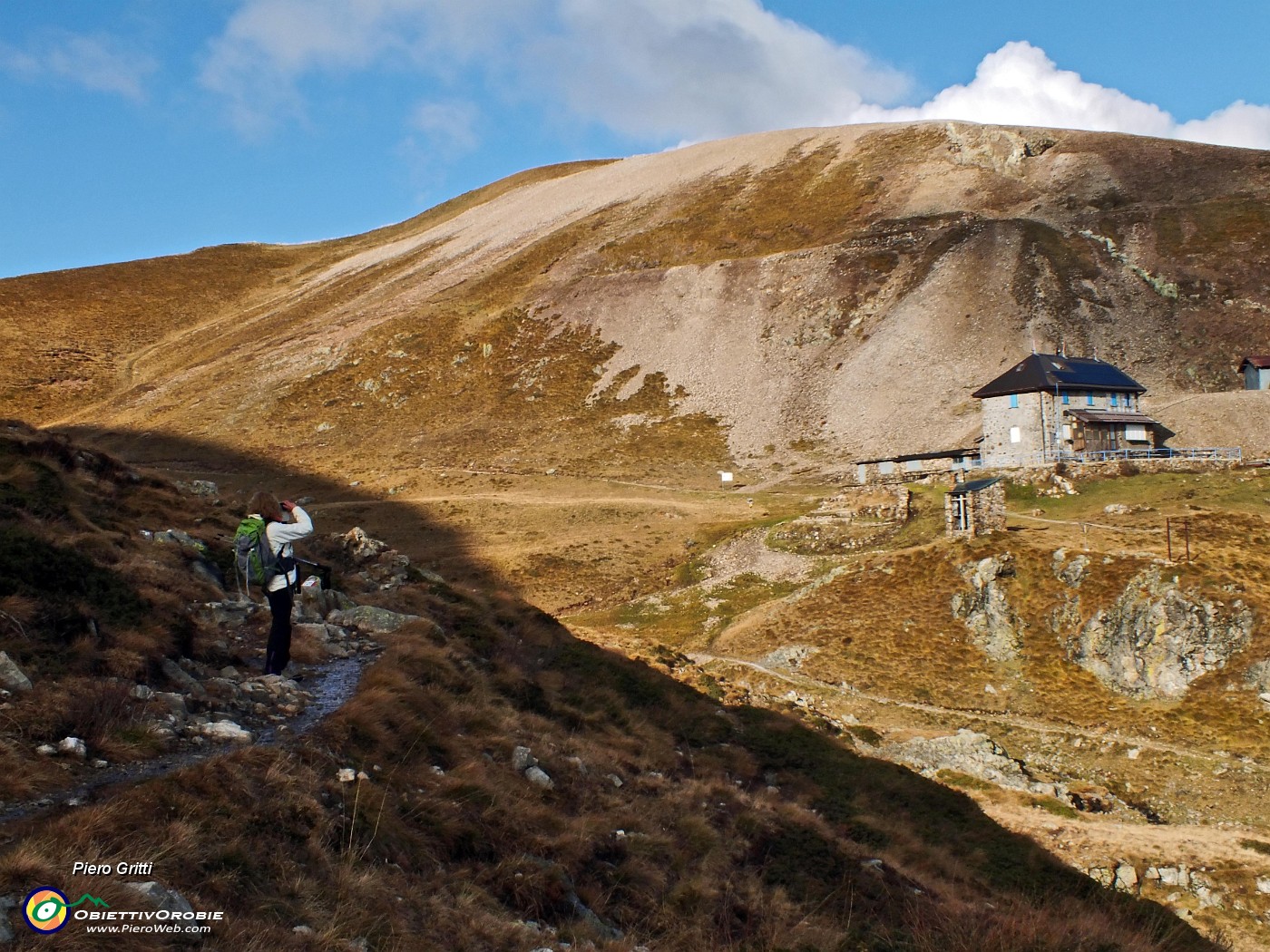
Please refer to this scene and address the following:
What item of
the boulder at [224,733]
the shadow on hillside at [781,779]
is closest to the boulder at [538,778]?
the shadow on hillside at [781,779]

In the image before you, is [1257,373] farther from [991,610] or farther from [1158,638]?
[1158,638]

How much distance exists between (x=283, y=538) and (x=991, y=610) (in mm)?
31549

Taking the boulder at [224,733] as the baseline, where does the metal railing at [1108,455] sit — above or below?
above

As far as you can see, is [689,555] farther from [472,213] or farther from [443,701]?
[472,213]

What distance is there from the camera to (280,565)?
13625 mm

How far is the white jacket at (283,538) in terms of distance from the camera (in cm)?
1349

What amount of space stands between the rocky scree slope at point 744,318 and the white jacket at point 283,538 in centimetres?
7292

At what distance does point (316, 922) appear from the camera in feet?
25.2

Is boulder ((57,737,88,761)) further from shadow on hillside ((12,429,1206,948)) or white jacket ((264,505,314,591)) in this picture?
white jacket ((264,505,314,591))

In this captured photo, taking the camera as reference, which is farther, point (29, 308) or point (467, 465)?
point (29, 308)

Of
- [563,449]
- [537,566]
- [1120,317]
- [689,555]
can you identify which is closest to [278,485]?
[563,449]

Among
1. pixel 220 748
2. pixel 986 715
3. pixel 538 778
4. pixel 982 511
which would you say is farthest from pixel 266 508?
pixel 982 511

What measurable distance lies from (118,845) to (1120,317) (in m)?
111

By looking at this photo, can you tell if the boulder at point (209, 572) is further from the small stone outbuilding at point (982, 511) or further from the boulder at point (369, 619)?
the small stone outbuilding at point (982, 511)
